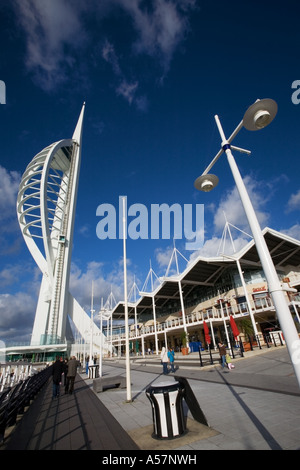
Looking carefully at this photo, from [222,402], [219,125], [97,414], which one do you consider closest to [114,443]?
[97,414]

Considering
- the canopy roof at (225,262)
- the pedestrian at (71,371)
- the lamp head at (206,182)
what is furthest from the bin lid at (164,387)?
the canopy roof at (225,262)

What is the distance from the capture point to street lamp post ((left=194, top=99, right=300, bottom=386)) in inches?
112

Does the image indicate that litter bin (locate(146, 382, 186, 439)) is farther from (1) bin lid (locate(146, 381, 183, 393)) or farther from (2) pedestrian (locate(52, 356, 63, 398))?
(2) pedestrian (locate(52, 356, 63, 398))

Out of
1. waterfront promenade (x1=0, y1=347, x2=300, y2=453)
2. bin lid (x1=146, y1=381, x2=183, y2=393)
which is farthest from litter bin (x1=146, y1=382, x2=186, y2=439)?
waterfront promenade (x1=0, y1=347, x2=300, y2=453)

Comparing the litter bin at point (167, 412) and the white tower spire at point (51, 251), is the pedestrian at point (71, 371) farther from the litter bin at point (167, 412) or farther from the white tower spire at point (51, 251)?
the white tower spire at point (51, 251)

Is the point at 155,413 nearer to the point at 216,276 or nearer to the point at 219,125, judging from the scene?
the point at 219,125

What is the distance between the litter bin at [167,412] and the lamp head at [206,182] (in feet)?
13.4

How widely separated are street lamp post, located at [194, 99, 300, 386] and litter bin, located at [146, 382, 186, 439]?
253cm

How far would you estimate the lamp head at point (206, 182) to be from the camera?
199 inches

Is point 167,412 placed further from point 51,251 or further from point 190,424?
point 51,251

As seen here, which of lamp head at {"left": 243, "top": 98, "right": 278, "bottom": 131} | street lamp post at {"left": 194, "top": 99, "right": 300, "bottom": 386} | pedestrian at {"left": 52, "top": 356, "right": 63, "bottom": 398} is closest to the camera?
street lamp post at {"left": 194, "top": 99, "right": 300, "bottom": 386}

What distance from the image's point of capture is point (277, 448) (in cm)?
338
